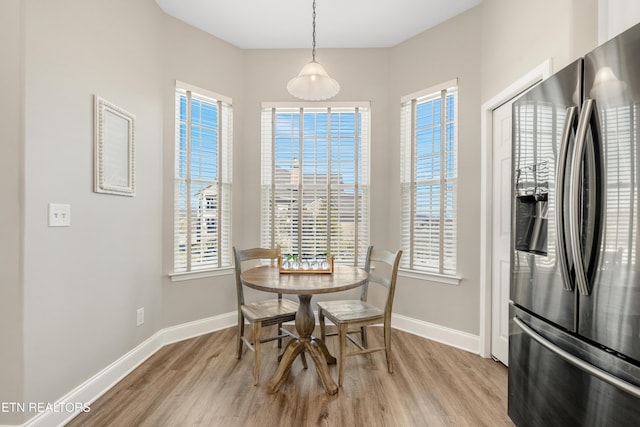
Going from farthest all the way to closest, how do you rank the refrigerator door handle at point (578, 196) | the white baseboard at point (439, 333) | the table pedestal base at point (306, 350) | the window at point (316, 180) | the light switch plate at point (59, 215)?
the window at point (316, 180), the white baseboard at point (439, 333), the table pedestal base at point (306, 350), the light switch plate at point (59, 215), the refrigerator door handle at point (578, 196)

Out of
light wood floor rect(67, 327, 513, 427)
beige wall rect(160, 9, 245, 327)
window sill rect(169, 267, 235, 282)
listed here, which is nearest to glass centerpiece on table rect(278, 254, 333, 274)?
light wood floor rect(67, 327, 513, 427)

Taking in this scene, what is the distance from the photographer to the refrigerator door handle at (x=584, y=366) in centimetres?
100

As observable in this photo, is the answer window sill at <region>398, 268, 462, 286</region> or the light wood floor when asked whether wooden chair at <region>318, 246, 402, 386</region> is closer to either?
the light wood floor

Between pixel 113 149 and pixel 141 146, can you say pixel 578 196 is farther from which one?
pixel 141 146

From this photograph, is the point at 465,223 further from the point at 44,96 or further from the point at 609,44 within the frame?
the point at 44,96

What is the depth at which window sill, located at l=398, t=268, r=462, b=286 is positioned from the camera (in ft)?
9.50

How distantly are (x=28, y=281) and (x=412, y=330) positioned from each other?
3.02m

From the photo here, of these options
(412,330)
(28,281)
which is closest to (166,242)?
(28,281)

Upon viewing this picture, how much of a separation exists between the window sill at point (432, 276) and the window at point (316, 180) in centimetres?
49

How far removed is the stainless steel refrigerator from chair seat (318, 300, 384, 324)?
0.98m

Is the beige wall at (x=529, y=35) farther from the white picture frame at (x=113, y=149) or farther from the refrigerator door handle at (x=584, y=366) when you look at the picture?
the white picture frame at (x=113, y=149)

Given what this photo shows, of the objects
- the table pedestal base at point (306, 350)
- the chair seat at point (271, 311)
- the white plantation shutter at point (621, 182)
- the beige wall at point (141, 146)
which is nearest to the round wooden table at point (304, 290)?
the table pedestal base at point (306, 350)

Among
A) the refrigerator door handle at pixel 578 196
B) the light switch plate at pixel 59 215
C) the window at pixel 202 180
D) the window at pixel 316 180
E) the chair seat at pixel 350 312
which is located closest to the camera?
the refrigerator door handle at pixel 578 196

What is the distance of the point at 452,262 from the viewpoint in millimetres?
2953
